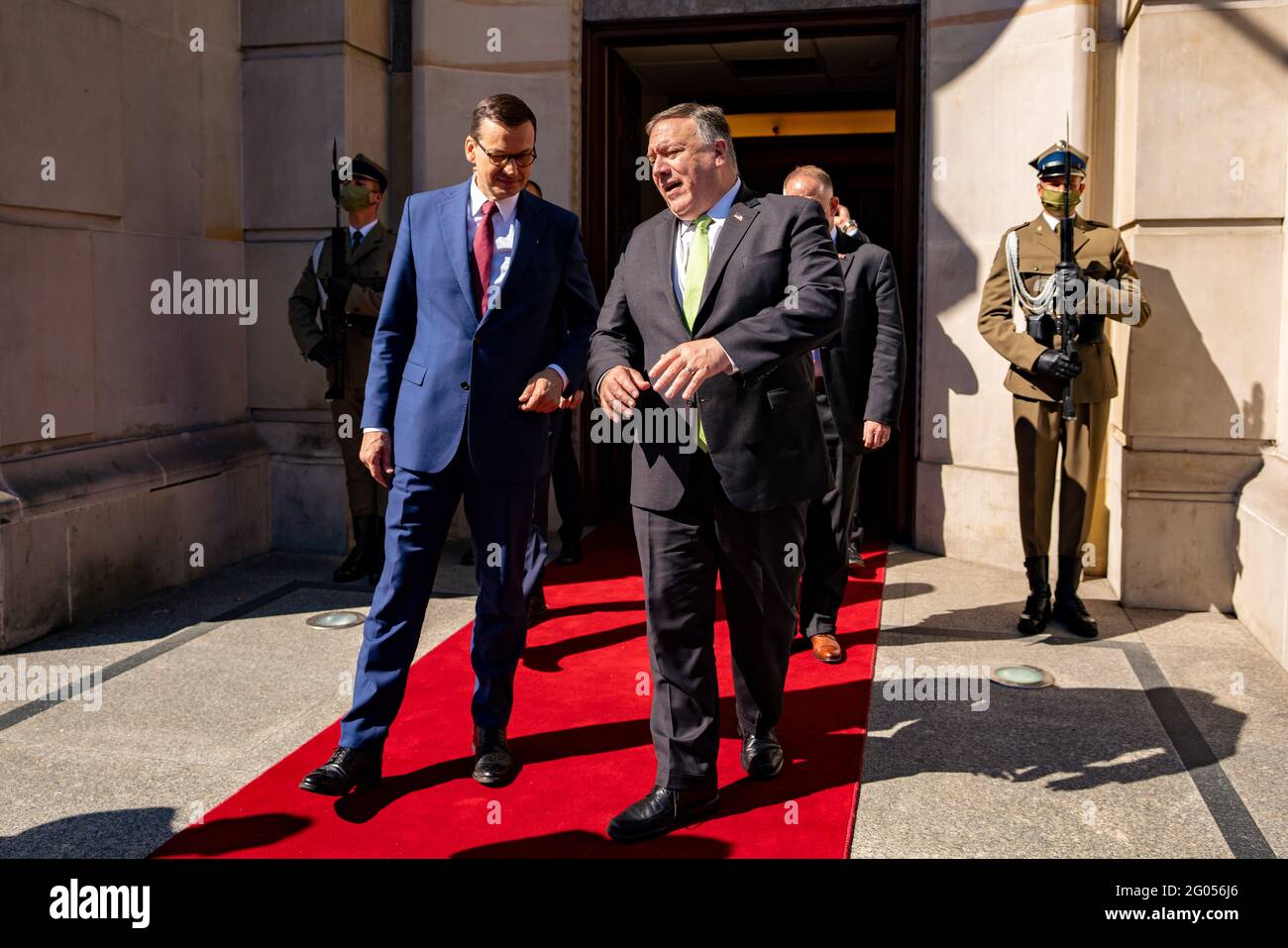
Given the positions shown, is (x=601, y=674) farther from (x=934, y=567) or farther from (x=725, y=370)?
(x=934, y=567)

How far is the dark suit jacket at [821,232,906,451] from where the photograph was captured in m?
5.38

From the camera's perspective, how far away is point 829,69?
1119cm

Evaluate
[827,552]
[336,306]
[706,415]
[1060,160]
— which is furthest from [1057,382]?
[336,306]

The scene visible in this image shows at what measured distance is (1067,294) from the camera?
5.55m

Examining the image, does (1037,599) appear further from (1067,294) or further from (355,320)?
(355,320)

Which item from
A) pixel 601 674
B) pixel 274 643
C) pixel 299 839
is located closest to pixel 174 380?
pixel 274 643

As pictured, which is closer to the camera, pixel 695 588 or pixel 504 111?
pixel 695 588

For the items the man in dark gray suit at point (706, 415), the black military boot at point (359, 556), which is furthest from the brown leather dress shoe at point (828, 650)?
the black military boot at point (359, 556)

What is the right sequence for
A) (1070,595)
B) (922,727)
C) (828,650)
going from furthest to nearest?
1. (1070,595)
2. (828,650)
3. (922,727)

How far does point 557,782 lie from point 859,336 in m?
2.49

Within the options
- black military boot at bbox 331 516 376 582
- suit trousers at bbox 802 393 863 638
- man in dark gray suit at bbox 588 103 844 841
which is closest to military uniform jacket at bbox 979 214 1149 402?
suit trousers at bbox 802 393 863 638

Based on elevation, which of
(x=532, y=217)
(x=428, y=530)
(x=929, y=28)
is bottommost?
(x=428, y=530)

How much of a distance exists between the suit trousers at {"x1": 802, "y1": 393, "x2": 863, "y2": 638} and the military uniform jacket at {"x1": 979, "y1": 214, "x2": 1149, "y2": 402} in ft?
3.19

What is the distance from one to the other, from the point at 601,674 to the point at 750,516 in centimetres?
175
